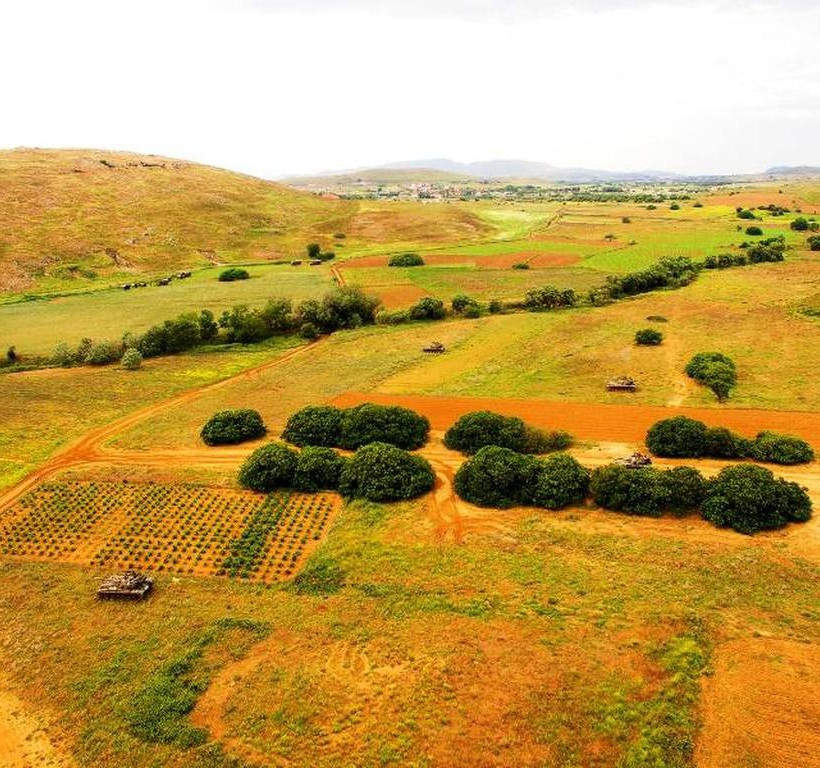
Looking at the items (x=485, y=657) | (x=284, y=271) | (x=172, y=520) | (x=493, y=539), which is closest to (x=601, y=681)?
(x=485, y=657)

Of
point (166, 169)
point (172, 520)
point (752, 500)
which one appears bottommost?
point (172, 520)

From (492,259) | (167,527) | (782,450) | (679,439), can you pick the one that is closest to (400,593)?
(167,527)

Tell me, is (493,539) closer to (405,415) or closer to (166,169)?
(405,415)

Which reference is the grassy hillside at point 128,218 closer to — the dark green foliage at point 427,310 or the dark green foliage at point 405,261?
the dark green foliage at point 405,261

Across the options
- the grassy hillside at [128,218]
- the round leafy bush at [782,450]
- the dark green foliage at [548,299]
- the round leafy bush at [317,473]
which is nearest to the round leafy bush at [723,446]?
the round leafy bush at [782,450]

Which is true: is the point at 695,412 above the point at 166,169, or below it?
below

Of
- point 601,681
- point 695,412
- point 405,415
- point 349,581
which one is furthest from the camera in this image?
point 695,412
